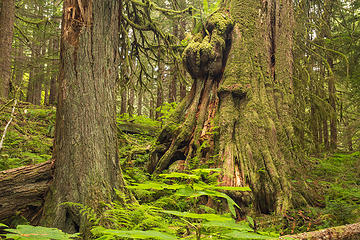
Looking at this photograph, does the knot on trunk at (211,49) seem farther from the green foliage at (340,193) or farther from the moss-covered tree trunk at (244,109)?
the green foliage at (340,193)

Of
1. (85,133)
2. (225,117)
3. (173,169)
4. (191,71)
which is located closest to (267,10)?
(191,71)

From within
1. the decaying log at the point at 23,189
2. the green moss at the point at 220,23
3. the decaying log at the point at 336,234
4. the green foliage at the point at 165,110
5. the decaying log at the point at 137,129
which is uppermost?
the green moss at the point at 220,23

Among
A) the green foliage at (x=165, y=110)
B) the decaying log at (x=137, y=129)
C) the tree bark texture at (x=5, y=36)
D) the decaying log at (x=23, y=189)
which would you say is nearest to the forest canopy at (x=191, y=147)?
the decaying log at (x=23, y=189)

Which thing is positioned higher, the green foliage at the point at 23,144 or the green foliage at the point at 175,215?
the green foliage at the point at 23,144

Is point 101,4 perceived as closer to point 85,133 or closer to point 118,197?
point 85,133

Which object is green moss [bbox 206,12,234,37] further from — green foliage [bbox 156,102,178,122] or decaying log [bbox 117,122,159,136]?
decaying log [bbox 117,122,159,136]

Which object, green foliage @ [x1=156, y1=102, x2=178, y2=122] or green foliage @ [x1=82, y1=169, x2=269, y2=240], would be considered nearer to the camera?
green foliage @ [x1=82, y1=169, x2=269, y2=240]

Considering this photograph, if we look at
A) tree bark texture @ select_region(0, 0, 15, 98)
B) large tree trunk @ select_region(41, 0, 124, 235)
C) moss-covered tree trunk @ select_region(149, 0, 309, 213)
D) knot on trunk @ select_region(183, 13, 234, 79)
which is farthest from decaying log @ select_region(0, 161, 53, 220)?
tree bark texture @ select_region(0, 0, 15, 98)

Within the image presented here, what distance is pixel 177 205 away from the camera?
3332 millimetres

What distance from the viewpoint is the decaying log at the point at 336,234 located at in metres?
2.04

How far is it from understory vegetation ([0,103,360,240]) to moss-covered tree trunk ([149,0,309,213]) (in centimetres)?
35

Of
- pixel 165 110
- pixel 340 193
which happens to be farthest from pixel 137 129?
pixel 340 193

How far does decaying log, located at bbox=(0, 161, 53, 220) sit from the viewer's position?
258 centimetres

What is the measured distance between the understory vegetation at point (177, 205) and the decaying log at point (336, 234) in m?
0.47
